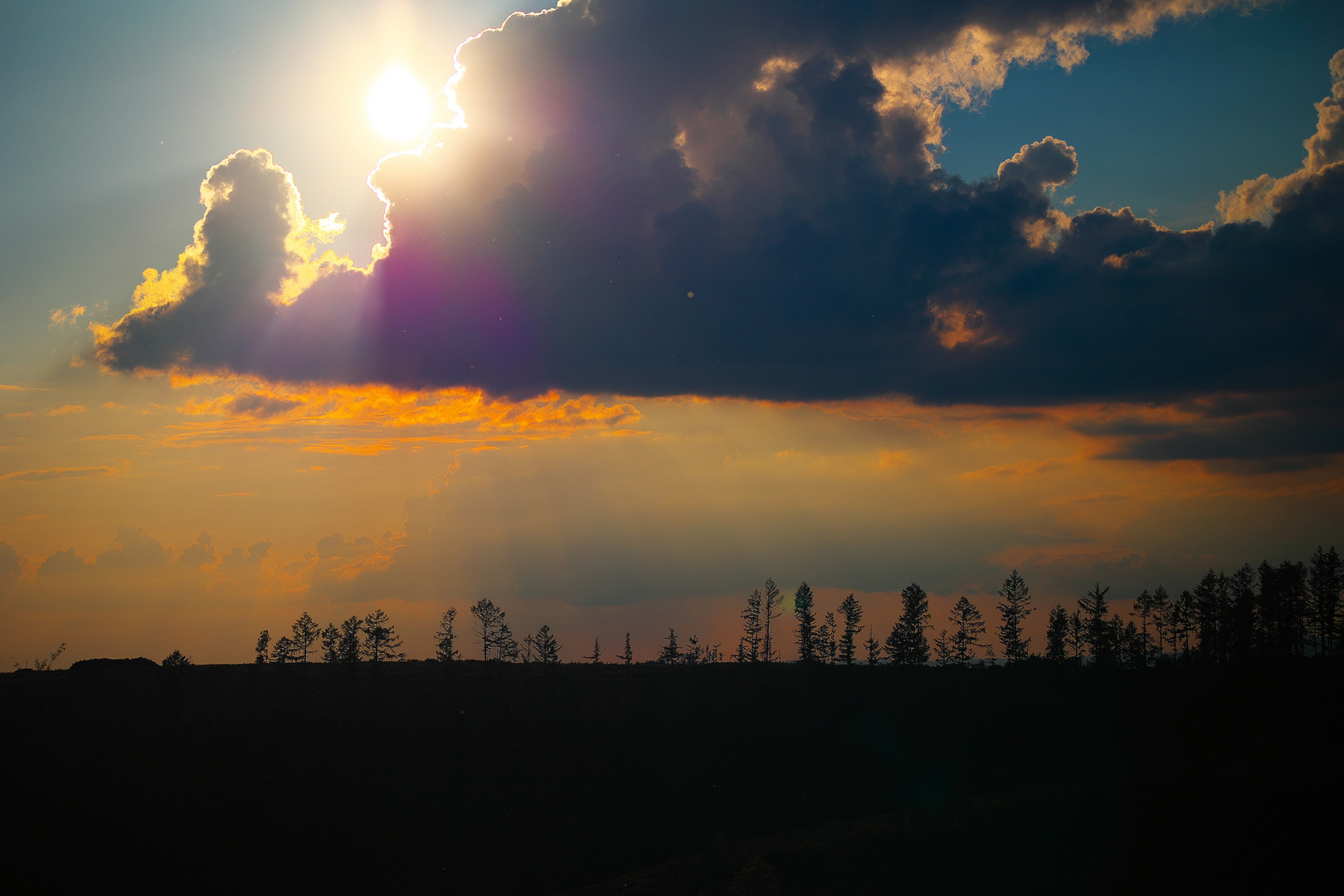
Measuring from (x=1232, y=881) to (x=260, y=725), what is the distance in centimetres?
12349

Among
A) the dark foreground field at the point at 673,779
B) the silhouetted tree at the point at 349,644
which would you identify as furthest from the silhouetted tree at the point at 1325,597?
the silhouetted tree at the point at 349,644

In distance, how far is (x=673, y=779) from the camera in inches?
4788

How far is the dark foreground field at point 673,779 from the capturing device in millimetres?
63156

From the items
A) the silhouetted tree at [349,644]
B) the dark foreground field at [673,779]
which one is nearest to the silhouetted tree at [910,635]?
the dark foreground field at [673,779]

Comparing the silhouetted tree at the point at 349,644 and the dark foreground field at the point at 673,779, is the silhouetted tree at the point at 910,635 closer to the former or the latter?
the dark foreground field at the point at 673,779

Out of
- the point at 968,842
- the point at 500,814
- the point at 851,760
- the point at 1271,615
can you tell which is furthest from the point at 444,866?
the point at 1271,615

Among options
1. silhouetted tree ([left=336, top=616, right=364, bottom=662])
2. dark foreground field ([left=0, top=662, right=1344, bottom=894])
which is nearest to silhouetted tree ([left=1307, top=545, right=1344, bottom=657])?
dark foreground field ([left=0, top=662, right=1344, bottom=894])

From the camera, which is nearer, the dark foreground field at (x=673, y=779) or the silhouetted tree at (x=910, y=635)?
the dark foreground field at (x=673, y=779)

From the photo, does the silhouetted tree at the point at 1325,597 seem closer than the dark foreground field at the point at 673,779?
No

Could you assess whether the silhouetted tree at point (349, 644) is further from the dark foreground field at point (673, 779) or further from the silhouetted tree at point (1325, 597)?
the silhouetted tree at point (1325, 597)

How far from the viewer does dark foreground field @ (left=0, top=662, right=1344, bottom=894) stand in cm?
6316

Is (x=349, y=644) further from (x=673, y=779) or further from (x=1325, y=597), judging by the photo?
(x=1325, y=597)

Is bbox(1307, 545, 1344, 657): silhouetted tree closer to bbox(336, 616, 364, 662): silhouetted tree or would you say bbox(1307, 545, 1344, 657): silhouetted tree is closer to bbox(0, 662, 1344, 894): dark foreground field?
bbox(0, 662, 1344, 894): dark foreground field

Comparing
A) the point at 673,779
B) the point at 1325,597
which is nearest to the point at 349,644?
the point at 673,779
